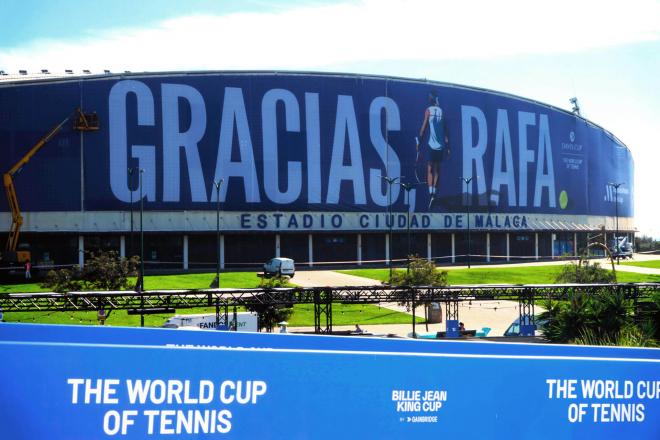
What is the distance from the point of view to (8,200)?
71500 millimetres

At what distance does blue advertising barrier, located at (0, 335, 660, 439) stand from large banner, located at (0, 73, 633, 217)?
6680cm

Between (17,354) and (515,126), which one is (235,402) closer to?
(17,354)

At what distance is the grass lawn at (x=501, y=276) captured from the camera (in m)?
69.3

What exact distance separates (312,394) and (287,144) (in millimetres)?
75227

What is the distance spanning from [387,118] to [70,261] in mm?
37388

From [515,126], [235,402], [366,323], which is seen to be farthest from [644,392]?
[515,126]

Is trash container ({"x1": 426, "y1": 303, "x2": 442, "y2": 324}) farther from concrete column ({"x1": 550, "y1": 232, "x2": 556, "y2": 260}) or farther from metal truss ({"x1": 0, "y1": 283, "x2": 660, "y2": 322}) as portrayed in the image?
concrete column ({"x1": 550, "y1": 232, "x2": 556, "y2": 260})

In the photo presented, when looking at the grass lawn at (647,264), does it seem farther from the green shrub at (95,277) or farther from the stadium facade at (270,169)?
the green shrub at (95,277)

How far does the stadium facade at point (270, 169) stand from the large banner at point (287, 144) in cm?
14

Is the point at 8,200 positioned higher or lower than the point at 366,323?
higher

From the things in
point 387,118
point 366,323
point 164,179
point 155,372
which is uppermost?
point 387,118

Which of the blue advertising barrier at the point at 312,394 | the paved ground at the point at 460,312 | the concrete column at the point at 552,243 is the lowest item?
the paved ground at the point at 460,312

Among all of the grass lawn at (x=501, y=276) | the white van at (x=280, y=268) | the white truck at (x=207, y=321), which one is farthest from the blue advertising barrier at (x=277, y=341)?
the white van at (x=280, y=268)

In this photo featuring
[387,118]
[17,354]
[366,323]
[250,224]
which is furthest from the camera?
[387,118]
